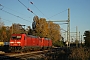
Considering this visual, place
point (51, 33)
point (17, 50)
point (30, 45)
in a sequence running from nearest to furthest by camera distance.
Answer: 1. point (17, 50)
2. point (30, 45)
3. point (51, 33)

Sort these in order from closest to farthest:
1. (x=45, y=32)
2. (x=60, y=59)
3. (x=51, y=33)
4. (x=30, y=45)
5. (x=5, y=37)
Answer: (x=60, y=59) < (x=30, y=45) < (x=5, y=37) < (x=45, y=32) < (x=51, y=33)

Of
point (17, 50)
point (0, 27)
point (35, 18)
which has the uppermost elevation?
point (35, 18)

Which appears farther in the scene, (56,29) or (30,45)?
(56,29)

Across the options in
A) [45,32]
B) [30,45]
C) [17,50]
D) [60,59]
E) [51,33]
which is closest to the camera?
[60,59]

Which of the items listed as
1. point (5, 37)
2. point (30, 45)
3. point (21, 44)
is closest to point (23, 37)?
point (21, 44)

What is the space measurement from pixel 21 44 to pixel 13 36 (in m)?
2.43

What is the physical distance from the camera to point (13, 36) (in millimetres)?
35594

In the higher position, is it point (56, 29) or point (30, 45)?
point (56, 29)

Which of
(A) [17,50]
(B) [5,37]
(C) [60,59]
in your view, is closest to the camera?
(C) [60,59]

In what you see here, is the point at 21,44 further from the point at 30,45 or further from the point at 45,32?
the point at 45,32

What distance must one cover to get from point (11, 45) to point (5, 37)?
33587 millimetres

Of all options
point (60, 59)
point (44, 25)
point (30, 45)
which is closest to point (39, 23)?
point (44, 25)

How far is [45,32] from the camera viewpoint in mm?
73500

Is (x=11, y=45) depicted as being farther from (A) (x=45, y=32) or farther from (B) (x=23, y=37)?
(A) (x=45, y=32)
